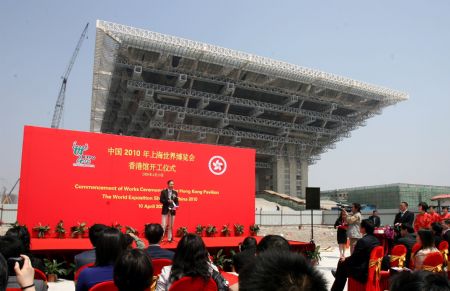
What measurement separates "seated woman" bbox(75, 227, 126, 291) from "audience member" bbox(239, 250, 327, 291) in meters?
2.22

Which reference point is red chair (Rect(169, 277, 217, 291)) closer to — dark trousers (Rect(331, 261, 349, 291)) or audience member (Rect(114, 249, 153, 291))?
audience member (Rect(114, 249, 153, 291))

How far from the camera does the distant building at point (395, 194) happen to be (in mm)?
46750

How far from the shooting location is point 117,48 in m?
36.8

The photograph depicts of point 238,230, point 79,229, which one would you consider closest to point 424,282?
point 79,229

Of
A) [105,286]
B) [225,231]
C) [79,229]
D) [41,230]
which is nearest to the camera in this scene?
[105,286]

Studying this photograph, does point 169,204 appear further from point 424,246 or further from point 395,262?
point 424,246

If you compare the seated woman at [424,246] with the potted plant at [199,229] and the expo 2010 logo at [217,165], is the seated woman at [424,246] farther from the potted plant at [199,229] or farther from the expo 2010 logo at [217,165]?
the expo 2010 logo at [217,165]

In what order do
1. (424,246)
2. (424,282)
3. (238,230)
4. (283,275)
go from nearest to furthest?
1. (283,275)
2. (424,282)
3. (424,246)
4. (238,230)

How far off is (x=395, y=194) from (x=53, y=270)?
151 feet

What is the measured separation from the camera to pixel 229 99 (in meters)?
45.0

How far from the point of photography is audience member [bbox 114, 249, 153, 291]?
8.25 feet

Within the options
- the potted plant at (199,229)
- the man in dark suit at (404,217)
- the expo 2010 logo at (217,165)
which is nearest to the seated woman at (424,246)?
the man in dark suit at (404,217)

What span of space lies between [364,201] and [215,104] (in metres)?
24.2

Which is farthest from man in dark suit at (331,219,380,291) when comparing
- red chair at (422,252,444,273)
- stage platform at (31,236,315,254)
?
stage platform at (31,236,315,254)
